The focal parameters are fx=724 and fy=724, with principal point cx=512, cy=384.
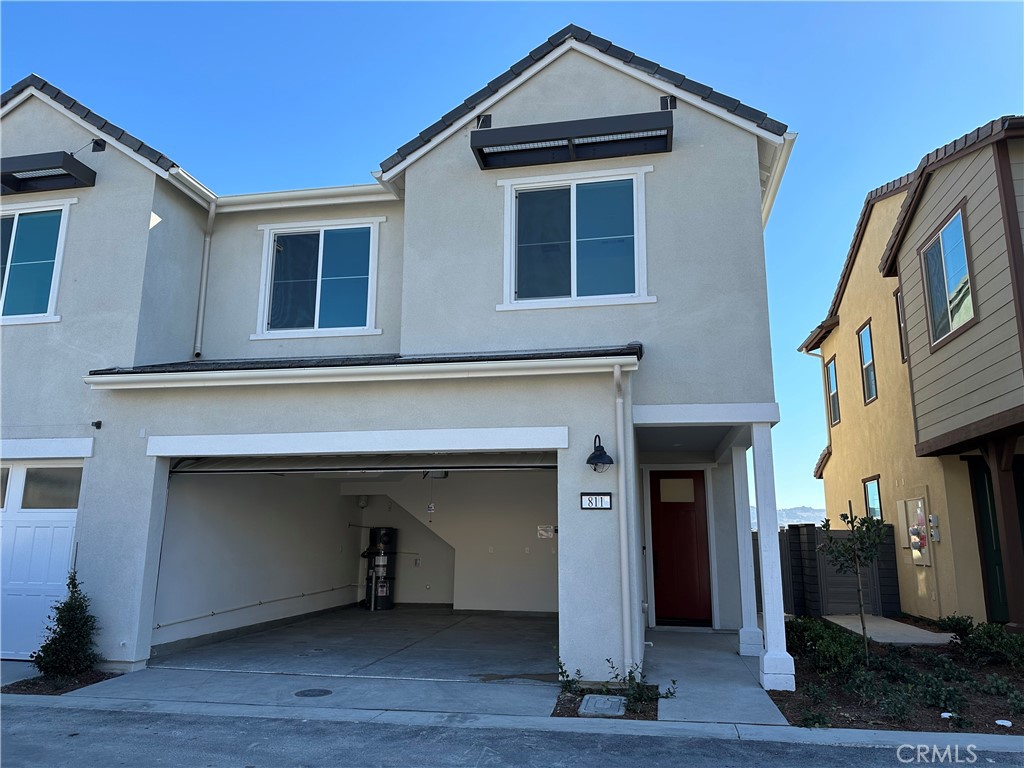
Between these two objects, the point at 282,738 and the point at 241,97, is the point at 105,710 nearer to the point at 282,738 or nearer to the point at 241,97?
the point at 282,738

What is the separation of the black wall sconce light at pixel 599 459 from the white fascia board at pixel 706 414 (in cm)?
75

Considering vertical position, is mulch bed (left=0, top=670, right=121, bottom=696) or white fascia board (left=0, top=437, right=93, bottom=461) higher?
white fascia board (left=0, top=437, right=93, bottom=461)

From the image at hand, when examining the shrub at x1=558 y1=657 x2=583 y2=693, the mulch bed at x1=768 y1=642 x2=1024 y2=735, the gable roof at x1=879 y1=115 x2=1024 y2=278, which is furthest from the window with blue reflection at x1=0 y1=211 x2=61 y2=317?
the gable roof at x1=879 y1=115 x2=1024 y2=278

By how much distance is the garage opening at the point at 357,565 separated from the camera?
9.34m

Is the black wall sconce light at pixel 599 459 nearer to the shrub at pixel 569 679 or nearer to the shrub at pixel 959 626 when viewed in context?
the shrub at pixel 569 679

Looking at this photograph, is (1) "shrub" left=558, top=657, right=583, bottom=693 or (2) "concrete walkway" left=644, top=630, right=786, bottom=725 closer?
(2) "concrete walkway" left=644, top=630, right=786, bottom=725

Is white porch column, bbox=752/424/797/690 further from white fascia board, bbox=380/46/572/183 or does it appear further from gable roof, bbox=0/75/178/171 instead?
gable roof, bbox=0/75/178/171

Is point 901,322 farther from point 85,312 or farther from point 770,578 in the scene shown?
point 85,312

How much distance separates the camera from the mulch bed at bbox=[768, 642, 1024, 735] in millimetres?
6234

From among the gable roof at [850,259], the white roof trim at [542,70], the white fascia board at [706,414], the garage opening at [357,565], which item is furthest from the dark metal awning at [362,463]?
the gable roof at [850,259]

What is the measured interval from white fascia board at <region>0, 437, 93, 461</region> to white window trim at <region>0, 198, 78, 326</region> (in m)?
1.64

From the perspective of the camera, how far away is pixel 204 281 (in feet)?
35.3

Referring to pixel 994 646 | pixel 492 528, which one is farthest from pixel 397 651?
pixel 994 646

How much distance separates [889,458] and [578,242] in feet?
27.5
